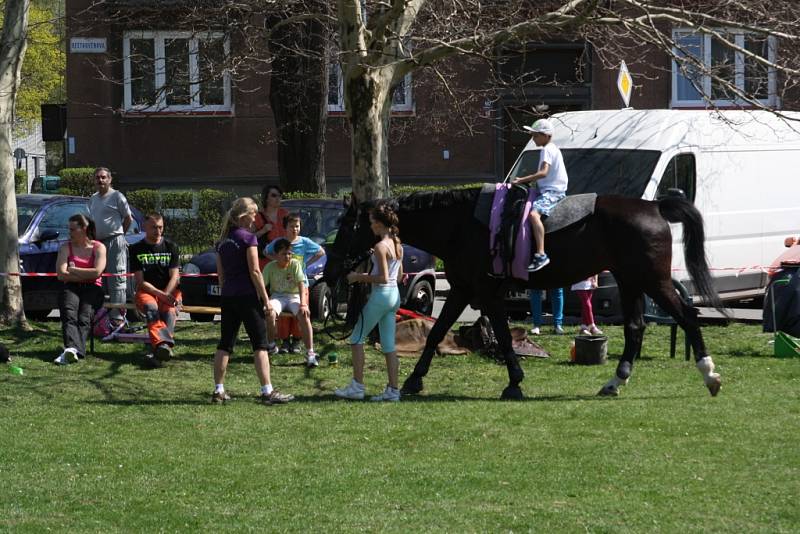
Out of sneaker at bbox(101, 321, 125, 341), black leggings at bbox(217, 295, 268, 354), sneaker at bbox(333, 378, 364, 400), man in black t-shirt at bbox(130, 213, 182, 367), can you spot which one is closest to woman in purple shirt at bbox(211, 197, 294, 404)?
black leggings at bbox(217, 295, 268, 354)

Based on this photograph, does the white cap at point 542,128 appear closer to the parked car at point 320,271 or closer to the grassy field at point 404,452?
the grassy field at point 404,452

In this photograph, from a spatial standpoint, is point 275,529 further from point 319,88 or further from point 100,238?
point 319,88

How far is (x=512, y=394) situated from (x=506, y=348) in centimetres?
43

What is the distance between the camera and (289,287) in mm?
13484

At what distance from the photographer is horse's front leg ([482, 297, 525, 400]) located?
37.5 feet

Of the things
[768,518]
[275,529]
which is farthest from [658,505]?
[275,529]

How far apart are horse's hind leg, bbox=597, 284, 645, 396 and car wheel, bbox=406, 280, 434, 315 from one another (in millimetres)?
5980

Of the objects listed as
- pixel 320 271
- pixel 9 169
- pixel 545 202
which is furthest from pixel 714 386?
pixel 9 169

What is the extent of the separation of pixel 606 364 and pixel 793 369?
1865mm

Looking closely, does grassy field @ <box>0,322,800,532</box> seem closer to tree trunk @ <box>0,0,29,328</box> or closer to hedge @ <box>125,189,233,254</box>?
tree trunk @ <box>0,0,29,328</box>

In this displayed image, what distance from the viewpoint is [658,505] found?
7422mm

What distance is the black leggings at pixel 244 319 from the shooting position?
36.3 feet

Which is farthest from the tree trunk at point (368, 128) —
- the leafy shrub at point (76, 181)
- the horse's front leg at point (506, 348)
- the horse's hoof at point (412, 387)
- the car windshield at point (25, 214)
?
the leafy shrub at point (76, 181)

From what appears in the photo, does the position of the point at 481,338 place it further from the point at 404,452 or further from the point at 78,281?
the point at 404,452
